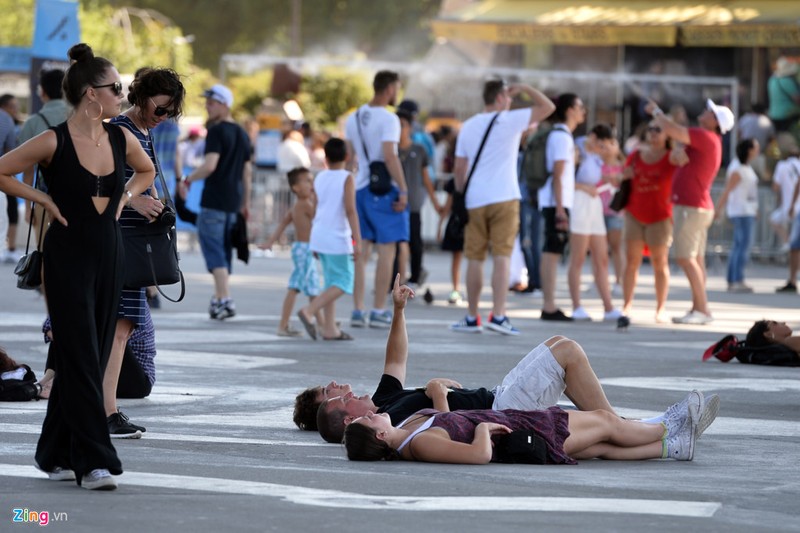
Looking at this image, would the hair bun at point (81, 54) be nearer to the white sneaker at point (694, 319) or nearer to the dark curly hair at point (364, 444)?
the dark curly hair at point (364, 444)

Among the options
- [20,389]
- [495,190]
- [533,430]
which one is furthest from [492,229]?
[533,430]

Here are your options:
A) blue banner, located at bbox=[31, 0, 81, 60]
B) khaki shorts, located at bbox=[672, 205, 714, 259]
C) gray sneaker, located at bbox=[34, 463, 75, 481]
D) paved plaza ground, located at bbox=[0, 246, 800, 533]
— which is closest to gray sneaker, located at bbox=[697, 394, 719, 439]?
paved plaza ground, located at bbox=[0, 246, 800, 533]

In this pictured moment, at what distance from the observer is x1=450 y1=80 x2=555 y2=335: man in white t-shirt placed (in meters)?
14.1

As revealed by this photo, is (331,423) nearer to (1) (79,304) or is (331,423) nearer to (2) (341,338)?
(1) (79,304)

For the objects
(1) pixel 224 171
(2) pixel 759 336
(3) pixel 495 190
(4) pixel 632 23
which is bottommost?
(2) pixel 759 336

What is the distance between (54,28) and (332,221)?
9416 millimetres

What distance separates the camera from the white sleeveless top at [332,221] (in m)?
13.6

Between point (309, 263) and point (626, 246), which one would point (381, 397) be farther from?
point (626, 246)

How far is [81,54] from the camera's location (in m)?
6.93

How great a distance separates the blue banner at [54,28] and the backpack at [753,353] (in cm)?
1177

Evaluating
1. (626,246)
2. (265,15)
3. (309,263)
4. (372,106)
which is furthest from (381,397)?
(265,15)

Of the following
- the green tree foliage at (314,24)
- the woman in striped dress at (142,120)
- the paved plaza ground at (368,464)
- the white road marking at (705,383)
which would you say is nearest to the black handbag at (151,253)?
the woman in striped dress at (142,120)

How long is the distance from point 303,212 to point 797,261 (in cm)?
938

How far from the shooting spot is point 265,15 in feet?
240
